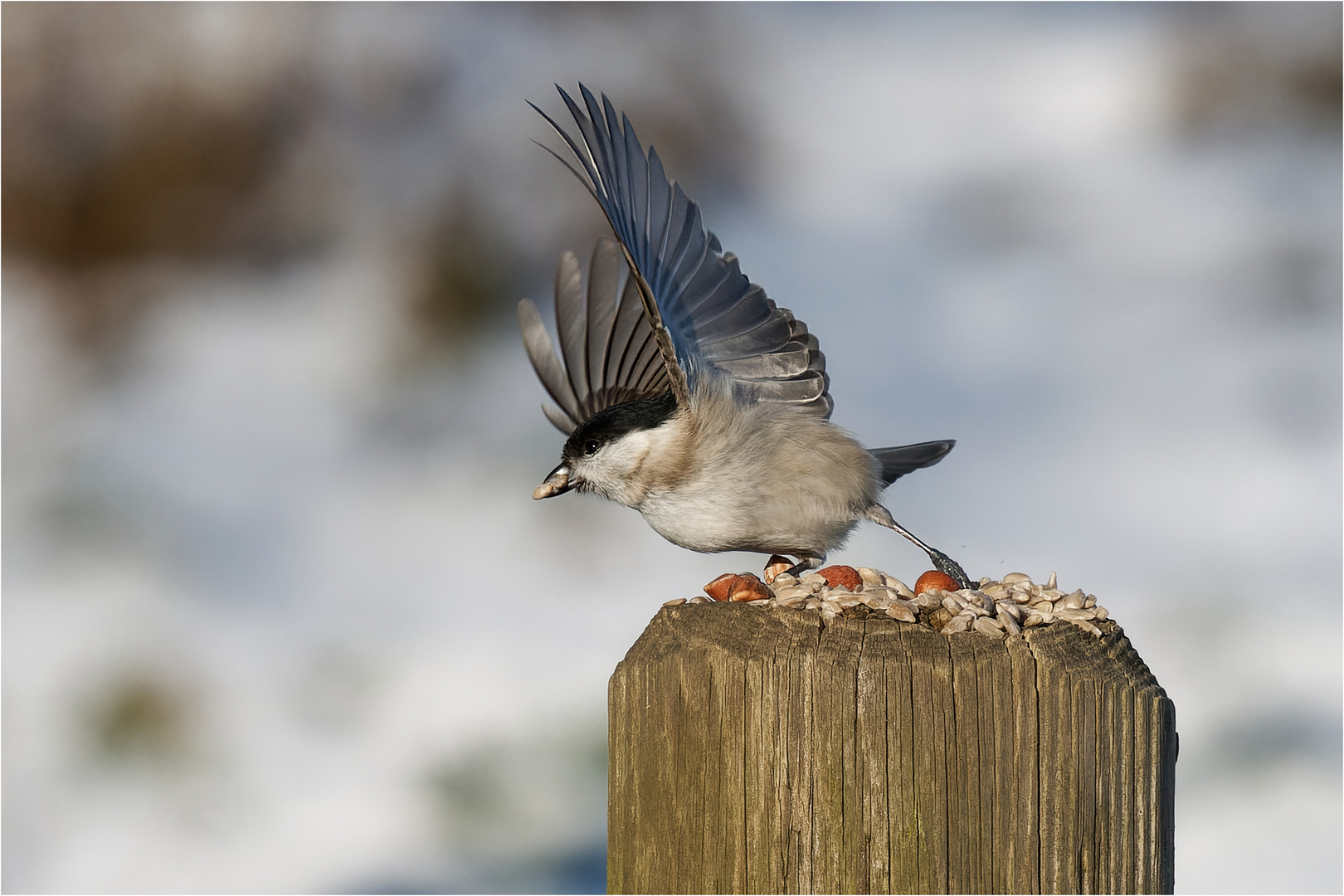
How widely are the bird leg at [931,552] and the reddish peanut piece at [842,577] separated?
29cm

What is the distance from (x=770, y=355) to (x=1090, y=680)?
4.75ft

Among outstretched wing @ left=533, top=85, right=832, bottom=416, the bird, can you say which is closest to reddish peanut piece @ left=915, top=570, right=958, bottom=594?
the bird

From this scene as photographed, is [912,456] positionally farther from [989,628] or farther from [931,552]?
[989,628]

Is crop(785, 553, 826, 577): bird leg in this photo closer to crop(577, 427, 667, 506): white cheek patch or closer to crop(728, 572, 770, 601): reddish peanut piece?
crop(577, 427, 667, 506): white cheek patch

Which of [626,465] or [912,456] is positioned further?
[912,456]

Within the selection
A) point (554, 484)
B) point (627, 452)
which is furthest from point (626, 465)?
point (554, 484)

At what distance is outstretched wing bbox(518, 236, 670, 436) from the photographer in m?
2.75

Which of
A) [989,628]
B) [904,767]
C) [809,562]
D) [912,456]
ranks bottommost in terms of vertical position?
[904,767]

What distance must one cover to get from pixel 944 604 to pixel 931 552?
89cm

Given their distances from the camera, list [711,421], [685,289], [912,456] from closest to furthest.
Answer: [711,421] → [685,289] → [912,456]

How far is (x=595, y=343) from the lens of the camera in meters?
2.82

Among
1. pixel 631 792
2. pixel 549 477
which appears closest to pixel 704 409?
pixel 549 477

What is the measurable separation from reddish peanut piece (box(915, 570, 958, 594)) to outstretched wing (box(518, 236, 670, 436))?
1.15 metres

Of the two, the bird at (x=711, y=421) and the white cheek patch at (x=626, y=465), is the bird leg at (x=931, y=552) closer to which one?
the bird at (x=711, y=421)
